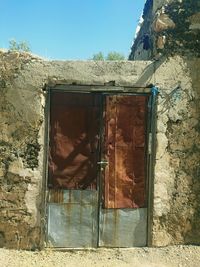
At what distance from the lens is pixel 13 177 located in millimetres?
4977

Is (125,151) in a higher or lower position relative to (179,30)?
lower

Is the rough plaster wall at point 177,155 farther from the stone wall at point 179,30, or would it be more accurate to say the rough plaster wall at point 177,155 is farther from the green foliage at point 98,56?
the green foliage at point 98,56

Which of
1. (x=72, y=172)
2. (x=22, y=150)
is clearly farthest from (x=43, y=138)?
(x=72, y=172)

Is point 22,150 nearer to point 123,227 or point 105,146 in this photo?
point 105,146

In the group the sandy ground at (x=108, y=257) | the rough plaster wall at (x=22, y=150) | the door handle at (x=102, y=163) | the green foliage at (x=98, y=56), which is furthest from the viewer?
the green foliage at (x=98, y=56)

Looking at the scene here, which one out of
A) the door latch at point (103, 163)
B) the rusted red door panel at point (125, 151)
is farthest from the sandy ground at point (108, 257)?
the door latch at point (103, 163)

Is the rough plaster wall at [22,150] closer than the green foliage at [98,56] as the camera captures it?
Yes

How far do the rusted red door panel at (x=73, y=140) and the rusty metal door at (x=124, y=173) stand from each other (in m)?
0.15

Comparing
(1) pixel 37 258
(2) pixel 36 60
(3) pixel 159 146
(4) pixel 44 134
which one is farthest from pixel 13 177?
(3) pixel 159 146

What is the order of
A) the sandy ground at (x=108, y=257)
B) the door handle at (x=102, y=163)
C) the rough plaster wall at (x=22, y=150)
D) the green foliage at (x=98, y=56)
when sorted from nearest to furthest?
the sandy ground at (x=108, y=257)
the rough plaster wall at (x=22, y=150)
the door handle at (x=102, y=163)
the green foliage at (x=98, y=56)

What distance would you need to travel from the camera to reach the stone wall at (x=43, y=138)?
4977mm

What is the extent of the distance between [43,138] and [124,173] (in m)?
1.11

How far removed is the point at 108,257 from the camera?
496 cm

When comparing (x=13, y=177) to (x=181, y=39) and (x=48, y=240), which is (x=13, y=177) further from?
(x=181, y=39)
